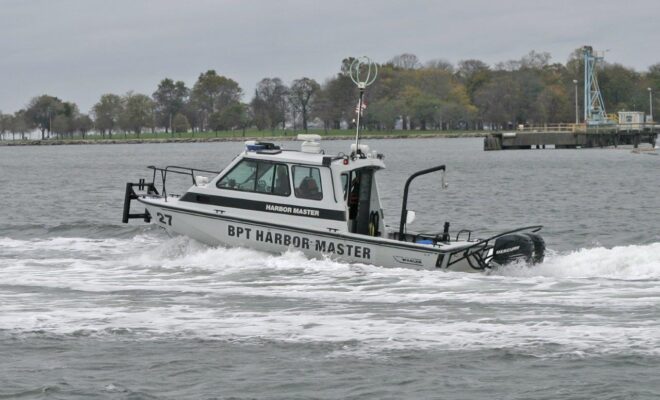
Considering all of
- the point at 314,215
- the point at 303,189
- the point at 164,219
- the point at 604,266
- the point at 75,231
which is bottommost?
the point at 75,231

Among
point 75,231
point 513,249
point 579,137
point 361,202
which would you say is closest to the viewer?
point 513,249

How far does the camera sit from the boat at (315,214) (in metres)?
19.8

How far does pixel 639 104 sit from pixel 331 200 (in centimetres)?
17729

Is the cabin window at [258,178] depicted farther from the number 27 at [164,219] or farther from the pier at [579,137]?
the pier at [579,137]

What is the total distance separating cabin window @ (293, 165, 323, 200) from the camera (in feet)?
68.0

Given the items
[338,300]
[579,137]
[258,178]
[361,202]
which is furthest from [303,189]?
[579,137]

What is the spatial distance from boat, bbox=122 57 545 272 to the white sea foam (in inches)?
10.2

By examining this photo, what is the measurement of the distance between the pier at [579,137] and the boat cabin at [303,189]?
338 ft

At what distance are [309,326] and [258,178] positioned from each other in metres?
5.84

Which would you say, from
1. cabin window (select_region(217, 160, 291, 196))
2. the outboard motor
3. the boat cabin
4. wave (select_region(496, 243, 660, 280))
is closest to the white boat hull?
the boat cabin

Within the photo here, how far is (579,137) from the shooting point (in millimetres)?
124500

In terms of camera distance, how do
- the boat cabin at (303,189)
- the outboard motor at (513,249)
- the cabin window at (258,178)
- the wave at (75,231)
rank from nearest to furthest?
the outboard motor at (513,249) < the boat cabin at (303,189) < the cabin window at (258,178) < the wave at (75,231)

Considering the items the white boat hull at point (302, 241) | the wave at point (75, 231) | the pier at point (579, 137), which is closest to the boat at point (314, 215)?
the white boat hull at point (302, 241)

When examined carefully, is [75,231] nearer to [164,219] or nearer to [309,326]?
[164,219]
